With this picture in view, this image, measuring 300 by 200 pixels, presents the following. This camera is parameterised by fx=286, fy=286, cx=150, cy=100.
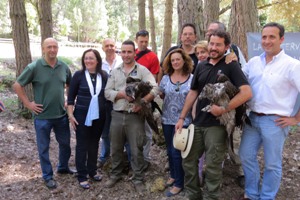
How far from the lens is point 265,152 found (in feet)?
12.4

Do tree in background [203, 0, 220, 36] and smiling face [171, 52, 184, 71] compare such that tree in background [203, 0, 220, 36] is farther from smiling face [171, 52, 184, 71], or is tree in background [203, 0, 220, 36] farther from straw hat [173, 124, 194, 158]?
straw hat [173, 124, 194, 158]

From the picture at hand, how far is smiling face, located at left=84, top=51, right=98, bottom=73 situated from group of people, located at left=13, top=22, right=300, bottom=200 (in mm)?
17

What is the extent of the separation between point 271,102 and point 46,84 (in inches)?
134

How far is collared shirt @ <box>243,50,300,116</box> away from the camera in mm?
3531

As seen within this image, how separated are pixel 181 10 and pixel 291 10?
323 inches

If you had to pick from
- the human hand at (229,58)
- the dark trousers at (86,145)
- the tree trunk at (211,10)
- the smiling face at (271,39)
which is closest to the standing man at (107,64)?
the dark trousers at (86,145)

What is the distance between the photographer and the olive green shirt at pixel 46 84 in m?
4.61

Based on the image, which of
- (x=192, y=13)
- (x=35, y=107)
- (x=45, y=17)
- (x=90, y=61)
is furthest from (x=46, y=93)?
(x=45, y=17)

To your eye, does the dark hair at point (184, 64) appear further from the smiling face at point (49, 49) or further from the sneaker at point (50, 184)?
the sneaker at point (50, 184)

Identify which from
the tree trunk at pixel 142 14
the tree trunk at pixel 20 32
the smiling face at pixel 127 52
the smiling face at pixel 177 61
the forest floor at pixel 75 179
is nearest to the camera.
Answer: the smiling face at pixel 177 61

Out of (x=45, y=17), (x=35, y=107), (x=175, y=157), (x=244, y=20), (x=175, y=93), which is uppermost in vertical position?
(x=45, y=17)

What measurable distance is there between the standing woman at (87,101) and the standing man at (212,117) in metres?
1.50

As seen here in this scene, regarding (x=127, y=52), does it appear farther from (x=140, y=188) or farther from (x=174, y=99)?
(x=140, y=188)

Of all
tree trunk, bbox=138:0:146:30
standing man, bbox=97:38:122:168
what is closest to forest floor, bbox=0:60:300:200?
standing man, bbox=97:38:122:168
